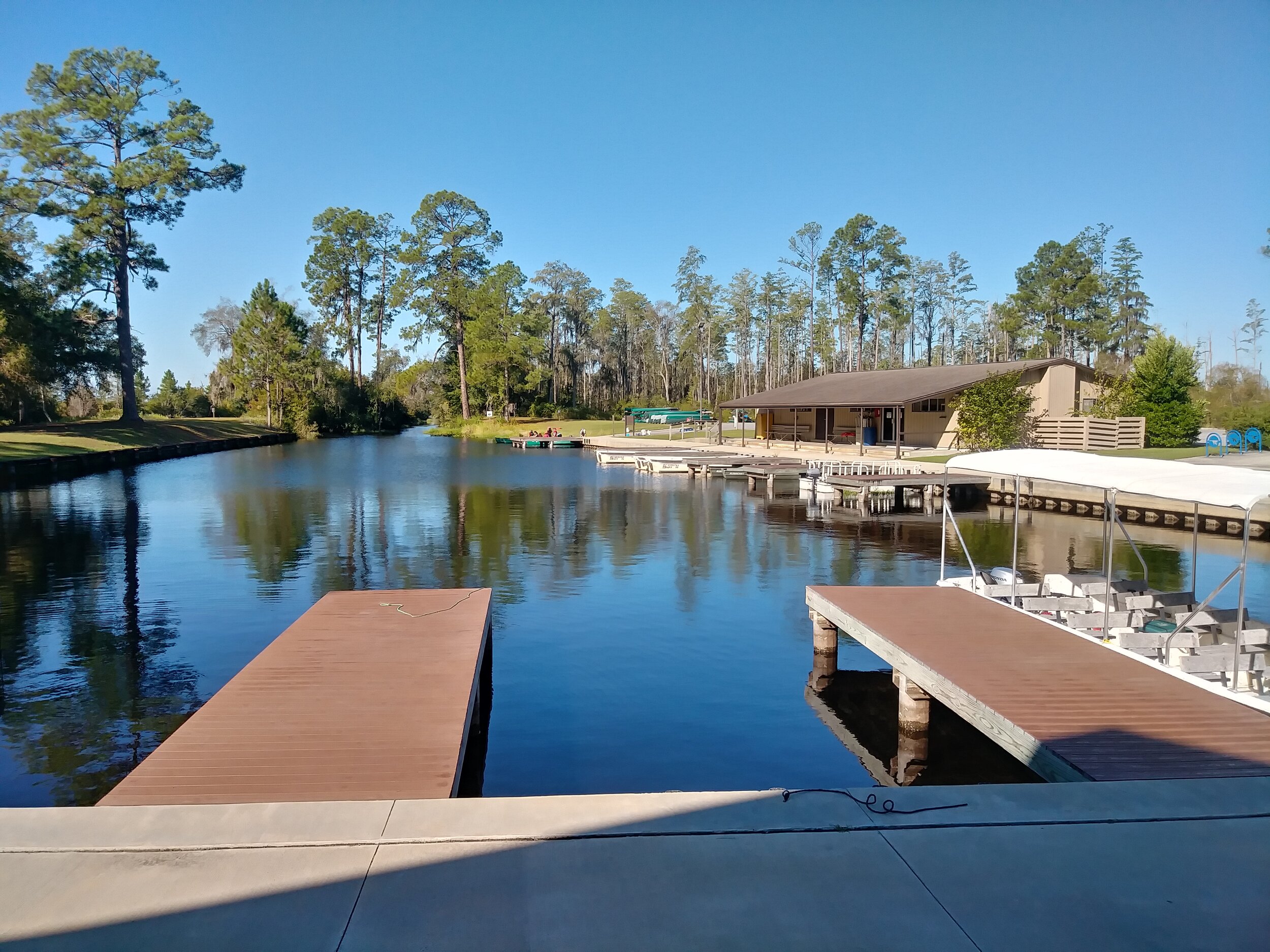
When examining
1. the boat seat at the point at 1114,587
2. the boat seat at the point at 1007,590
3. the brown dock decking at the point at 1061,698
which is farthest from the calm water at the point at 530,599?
the boat seat at the point at 1114,587

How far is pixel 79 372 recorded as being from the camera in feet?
157

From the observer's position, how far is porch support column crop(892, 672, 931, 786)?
26.1ft

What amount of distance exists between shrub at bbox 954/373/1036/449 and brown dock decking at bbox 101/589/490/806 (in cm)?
3034

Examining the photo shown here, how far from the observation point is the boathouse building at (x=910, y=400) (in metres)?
37.5

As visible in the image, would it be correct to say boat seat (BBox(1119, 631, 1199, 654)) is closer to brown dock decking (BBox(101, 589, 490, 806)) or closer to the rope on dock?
brown dock decking (BBox(101, 589, 490, 806))

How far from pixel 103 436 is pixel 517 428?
30841mm

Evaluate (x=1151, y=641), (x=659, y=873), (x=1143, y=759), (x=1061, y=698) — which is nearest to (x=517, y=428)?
(x=1151, y=641)

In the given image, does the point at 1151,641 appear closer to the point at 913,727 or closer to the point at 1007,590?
the point at 1007,590

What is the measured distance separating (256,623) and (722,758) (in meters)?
7.79

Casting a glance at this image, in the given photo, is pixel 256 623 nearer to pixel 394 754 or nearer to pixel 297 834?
pixel 394 754

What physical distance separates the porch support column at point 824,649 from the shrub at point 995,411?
27.0m

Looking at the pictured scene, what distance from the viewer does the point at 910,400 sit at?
114 ft

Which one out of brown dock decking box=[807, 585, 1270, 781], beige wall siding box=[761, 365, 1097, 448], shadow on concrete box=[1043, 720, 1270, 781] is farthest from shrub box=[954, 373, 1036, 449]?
shadow on concrete box=[1043, 720, 1270, 781]

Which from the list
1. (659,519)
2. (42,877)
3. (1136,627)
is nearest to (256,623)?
(42,877)
